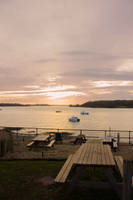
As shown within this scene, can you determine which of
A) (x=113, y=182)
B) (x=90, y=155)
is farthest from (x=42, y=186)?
(x=113, y=182)

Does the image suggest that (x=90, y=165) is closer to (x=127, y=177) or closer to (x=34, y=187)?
(x=127, y=177)

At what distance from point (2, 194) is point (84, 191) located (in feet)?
8.27

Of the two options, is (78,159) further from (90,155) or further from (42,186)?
(42,186)

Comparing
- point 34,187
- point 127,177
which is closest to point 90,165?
point 127,177

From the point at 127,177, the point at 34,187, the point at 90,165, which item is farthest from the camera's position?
the point at 34,187

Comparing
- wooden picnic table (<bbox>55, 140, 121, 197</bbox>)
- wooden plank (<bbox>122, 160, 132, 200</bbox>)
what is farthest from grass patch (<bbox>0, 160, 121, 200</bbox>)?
wooden plank (<bbox>122, 160, 132, 200</bbox>)

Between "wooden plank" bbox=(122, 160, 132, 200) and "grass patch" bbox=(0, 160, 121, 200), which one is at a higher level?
"wooden plank" bbox=(122, 160, 132, 200)

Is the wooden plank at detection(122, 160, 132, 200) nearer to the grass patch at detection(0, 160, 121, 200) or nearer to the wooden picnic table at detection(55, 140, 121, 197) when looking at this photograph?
the wooden picnic table at detection(55, 140, 121, 197)

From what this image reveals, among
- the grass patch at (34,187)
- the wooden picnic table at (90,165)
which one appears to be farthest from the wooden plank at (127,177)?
the grass patch at (34,187)

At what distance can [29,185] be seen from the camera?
6477 millimetres

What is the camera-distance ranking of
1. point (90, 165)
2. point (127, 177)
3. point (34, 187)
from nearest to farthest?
point (127, 177) < point (90, 165) < point (34, 187)

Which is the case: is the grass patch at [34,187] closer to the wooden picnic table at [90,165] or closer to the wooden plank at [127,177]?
the wooden picnic table at [90,165]

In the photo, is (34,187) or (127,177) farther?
(34,187)

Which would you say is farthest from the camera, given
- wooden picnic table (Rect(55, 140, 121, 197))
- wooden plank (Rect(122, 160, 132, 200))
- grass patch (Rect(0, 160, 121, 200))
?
grass patch (Rect(0, 160, 121, 200))
